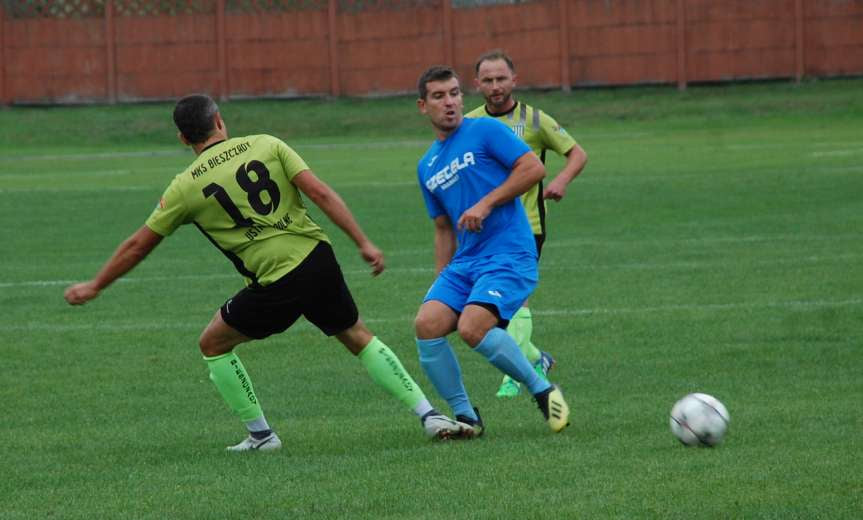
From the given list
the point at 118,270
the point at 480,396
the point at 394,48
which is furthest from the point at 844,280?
the point at 394,48

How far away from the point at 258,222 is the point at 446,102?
108 cm

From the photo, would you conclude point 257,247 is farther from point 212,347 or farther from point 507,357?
point 507,357

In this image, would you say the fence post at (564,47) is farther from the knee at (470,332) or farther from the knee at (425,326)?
the knee at (470,332)

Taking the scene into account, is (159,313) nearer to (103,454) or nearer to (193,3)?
(103,454)

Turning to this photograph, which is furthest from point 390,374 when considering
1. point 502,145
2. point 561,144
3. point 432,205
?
point 561,144

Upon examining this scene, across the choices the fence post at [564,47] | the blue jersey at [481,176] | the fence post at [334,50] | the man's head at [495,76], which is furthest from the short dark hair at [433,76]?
the fence post at [334,50]

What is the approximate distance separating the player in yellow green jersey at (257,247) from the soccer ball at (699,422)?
1115 mm

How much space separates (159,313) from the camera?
42.5ft

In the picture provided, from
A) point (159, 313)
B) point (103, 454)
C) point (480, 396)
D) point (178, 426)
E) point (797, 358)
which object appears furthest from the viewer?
point (159, 313)

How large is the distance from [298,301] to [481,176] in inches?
42.6

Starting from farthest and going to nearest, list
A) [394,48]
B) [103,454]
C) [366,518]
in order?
[394,48] < [103,454] < [366,518]

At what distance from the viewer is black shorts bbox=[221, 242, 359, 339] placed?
25.0 ft

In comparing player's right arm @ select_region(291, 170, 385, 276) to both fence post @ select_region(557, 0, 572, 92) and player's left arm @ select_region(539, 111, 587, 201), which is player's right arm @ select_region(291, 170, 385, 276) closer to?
player's left arm @ select_region(539, 111, 587, 201)

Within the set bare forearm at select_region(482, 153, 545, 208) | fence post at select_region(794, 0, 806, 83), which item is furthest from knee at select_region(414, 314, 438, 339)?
fence post at select_region(794, 0, 806, 83)
